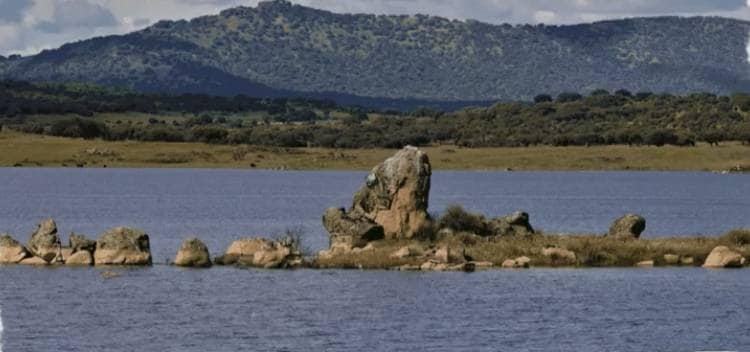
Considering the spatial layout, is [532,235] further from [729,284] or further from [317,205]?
[317,205]

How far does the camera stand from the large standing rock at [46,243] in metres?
70.8

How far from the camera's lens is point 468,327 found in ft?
177

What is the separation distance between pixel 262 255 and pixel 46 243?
31.2 ft

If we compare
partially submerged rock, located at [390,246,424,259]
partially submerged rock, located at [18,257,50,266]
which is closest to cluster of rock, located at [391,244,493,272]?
partially submerged rock, located at [390,246,424,259]

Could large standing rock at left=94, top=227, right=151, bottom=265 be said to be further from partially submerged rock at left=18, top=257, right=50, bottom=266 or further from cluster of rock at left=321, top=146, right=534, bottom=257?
cluster of rock at left=321, top=146, right=534, bottom=257

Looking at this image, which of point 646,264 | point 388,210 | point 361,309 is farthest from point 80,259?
point 646,264

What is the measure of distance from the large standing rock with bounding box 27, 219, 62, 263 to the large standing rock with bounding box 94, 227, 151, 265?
6.23 ft

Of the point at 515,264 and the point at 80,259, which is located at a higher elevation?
the point at 515,264

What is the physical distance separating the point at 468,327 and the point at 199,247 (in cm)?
2043

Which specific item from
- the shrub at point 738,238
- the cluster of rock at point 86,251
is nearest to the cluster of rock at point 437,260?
the cluster of rock at point 86,251

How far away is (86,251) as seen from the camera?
2788 inches

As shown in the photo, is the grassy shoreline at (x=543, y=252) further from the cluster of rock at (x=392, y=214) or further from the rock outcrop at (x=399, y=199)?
the rock outcrop at (x=399, y=199)

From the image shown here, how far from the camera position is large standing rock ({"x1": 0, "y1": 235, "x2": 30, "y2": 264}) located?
7119 cm

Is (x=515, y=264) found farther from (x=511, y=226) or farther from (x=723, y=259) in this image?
(x=723, y=259)
